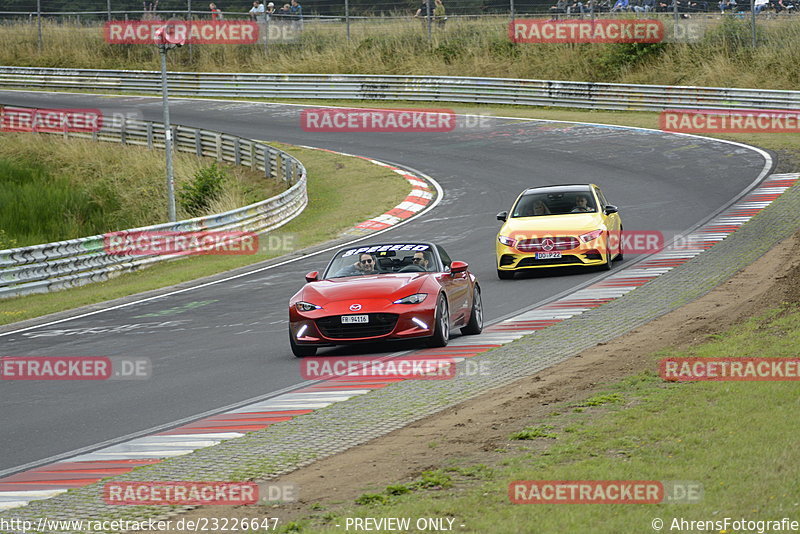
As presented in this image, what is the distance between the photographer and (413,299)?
13820 mm

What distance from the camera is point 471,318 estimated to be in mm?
15305

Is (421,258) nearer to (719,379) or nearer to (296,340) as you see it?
(296,340)

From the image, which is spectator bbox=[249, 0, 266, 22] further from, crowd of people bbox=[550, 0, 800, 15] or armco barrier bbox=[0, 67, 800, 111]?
crowd of people bbox=[550, 0, 800, 15]

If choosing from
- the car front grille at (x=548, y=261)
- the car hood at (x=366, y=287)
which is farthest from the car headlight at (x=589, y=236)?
the car hood at (x=366, y=287)

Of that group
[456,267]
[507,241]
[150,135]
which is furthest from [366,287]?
[150,135]

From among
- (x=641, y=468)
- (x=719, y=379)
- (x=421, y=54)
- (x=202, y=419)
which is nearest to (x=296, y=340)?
(x=202, y=419)

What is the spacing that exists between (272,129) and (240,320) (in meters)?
29.8

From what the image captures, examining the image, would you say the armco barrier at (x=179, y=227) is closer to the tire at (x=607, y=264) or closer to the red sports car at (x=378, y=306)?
the red sports car at (x=378, y=306)

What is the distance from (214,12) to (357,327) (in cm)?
4354

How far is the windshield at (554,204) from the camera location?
20625mm

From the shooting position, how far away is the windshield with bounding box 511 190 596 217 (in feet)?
67.7

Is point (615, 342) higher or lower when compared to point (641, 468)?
lower

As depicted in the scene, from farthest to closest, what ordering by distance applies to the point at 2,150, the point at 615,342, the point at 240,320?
the point at 2,150
the point at 240,320
the point at 615,342

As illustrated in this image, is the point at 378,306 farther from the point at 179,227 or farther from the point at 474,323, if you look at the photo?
the point at 179,227
